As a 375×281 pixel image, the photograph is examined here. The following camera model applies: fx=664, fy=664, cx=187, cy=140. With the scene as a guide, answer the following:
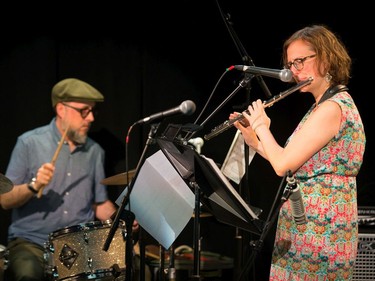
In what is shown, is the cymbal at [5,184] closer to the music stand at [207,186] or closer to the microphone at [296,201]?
the music stand at [207,186]

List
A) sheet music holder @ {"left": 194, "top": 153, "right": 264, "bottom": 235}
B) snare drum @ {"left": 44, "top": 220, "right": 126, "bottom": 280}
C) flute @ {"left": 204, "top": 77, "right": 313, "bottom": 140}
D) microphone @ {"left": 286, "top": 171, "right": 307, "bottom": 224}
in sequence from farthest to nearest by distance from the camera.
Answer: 1. snare drum @ {"left": 44, "top": 220, "right": 126, "bottom": 280}
2. flute @ {"left": 204, "top": 77, "right": 313, "bottom": 140}
3. sheet music holder @ {"left": 194, "top": 153, "right": 264, "bottom": 235}
4. microphone @ {"left": 286, "top": 171, "right": 307, "bottom": 224}

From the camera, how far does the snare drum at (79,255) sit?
3.79 meters

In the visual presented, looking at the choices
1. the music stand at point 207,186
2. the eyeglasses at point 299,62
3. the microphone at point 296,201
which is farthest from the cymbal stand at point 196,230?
the eyeglasses at point 299,62

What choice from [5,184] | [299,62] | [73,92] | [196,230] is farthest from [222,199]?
[73,92]

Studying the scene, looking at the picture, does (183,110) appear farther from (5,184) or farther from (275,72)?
(5,184)

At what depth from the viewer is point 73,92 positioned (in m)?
4.53

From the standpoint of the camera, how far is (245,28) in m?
5.05

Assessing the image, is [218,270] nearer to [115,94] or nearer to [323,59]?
[115,94]

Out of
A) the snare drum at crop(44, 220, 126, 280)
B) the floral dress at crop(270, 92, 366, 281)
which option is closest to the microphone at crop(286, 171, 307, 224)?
the floral dress at crop(270, 92, 366, 281)

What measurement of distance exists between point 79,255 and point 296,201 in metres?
1.67

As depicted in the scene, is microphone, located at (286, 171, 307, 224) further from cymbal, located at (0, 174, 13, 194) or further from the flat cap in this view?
the flat cap

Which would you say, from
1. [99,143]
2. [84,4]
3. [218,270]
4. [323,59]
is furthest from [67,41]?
[323,59]

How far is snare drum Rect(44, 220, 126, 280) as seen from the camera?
149 inches

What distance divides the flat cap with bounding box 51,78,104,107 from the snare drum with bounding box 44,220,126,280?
1.08 meters
